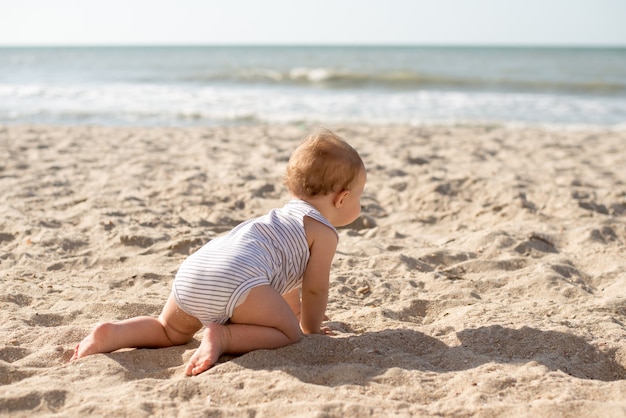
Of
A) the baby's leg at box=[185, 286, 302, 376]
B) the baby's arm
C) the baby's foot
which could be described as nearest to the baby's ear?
the baby's arm

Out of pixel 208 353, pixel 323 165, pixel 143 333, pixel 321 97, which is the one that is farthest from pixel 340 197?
pixel 321 97

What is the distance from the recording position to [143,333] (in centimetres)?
252

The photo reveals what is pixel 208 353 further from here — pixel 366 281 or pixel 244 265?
pixel 366 281

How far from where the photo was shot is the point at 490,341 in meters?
2.67

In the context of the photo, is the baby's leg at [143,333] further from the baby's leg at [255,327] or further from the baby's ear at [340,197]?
the baby's ear at [340,197]

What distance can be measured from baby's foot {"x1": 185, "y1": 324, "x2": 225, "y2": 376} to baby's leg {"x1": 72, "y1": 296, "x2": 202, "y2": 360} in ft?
0.63

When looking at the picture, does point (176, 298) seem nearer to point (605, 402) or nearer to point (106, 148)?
point (605, 402)

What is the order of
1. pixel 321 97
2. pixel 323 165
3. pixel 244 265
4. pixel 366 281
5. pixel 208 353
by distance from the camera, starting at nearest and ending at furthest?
1. pixel 208 353
2. pixel 244 265
3. pixel 323 165
4. pixel 366 281
5. pixel 321 97

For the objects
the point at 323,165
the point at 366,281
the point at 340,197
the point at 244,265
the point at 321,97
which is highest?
the point at 323,165

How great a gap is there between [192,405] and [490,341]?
1241 millimetres

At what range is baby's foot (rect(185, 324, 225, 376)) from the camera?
7.53 feet

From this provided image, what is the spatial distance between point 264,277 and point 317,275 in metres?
0.28

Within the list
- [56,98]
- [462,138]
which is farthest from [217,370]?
[56,98]

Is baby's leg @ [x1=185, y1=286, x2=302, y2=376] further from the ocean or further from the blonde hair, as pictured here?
the ocean
